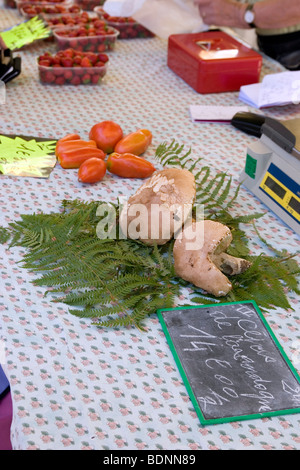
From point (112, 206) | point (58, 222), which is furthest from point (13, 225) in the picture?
point (112, 206)

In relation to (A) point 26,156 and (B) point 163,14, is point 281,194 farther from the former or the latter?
(B) point 163,14

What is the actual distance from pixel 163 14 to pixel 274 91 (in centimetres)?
88

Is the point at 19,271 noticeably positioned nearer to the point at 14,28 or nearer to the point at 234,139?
the point at 234,139

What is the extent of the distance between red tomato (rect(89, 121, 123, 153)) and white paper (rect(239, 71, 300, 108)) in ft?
2.40

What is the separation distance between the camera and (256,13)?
2732mm

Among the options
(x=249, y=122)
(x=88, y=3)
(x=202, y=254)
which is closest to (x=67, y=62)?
(x=249, y=122)

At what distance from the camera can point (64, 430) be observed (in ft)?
3.09

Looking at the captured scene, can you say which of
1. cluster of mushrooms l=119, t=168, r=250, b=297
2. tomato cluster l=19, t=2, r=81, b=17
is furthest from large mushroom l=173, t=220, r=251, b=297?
tomato cluster l=19, t=2, r=81, b=17

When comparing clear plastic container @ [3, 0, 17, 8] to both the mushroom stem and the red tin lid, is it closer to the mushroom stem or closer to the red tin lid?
the red tin lid

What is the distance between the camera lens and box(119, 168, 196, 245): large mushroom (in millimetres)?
1308

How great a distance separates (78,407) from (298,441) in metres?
0.39

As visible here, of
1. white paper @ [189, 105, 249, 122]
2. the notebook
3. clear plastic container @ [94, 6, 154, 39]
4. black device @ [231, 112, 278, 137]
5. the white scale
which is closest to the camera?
the notebook

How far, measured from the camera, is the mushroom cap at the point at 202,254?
48.1 inches

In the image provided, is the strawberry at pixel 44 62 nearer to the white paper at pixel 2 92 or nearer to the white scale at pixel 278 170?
the white paper at pixel 2 92
